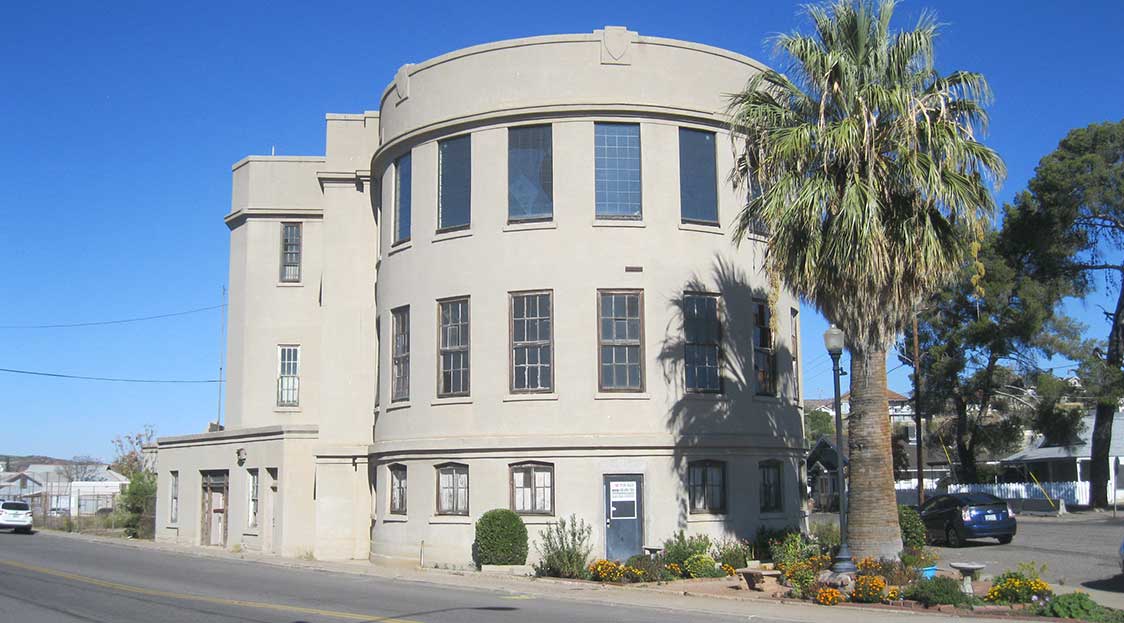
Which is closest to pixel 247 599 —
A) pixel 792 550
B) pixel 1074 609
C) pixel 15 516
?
pixel 792 550

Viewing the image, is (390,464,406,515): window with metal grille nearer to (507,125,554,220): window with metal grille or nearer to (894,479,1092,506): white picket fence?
(507,125,554,220): window with metal grille

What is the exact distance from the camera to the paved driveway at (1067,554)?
1994 cm

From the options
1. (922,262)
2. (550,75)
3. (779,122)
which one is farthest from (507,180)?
(922,262)

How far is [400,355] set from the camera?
88.5 feet

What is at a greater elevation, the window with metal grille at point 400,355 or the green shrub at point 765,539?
the window with metal grille at point 400,355

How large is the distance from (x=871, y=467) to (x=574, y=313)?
7768 millimetres

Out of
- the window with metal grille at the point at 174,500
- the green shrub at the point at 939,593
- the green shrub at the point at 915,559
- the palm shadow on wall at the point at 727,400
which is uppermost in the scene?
the palm shadow on wall at the point at 727,400

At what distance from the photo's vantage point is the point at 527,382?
24.4 meters

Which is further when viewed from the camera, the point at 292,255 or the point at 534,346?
the point at 292,255

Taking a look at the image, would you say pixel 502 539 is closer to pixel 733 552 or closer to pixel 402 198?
pixel 733 552

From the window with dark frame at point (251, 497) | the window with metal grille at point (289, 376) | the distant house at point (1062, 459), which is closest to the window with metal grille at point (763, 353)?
the window with dark frame at point (251, 497)

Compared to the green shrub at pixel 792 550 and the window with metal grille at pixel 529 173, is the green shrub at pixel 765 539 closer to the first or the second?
the green shrub at pixel 792 550

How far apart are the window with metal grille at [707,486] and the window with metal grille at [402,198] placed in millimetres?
9318

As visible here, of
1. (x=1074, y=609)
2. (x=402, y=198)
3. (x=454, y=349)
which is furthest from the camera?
(x=402, y=198)
